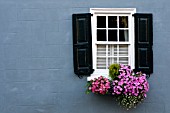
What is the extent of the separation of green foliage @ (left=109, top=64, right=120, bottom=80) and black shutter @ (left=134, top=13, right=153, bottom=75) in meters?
0.40

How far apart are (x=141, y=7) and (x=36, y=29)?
2030 mm

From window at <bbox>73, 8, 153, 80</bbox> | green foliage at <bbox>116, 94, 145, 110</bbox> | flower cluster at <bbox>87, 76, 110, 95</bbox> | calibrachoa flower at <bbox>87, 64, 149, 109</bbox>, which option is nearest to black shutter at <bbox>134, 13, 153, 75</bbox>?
window at <bbox>73, 8, 153, 80</bbox>

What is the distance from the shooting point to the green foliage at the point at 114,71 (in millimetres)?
5879

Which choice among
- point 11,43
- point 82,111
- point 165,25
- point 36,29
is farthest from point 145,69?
point 11,43

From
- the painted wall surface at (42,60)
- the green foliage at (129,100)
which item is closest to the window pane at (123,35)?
the painted wall surface at (42,60)

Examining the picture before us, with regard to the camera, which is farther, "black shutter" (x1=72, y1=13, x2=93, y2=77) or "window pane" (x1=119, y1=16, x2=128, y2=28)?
"window pane" (x1=119, y1=16, x2=128, y2=28)

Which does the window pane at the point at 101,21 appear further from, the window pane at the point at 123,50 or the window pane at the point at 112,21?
the window pane at the point at 123,50

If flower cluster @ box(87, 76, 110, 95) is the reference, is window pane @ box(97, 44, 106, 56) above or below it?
above

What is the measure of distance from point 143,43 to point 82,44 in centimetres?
114

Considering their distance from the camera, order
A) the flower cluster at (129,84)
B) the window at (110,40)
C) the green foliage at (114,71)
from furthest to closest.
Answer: the window at (110,40), the green foliage at (114,71), the flower cluster at (129,84)

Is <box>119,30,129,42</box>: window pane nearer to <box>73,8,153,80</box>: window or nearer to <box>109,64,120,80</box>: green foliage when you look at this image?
<box>73,8,153,80</box>: window

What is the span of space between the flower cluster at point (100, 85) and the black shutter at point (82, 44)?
11.0 inches

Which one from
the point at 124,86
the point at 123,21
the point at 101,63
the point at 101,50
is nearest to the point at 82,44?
the point at 101,50

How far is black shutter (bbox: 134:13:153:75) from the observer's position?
602 cm
